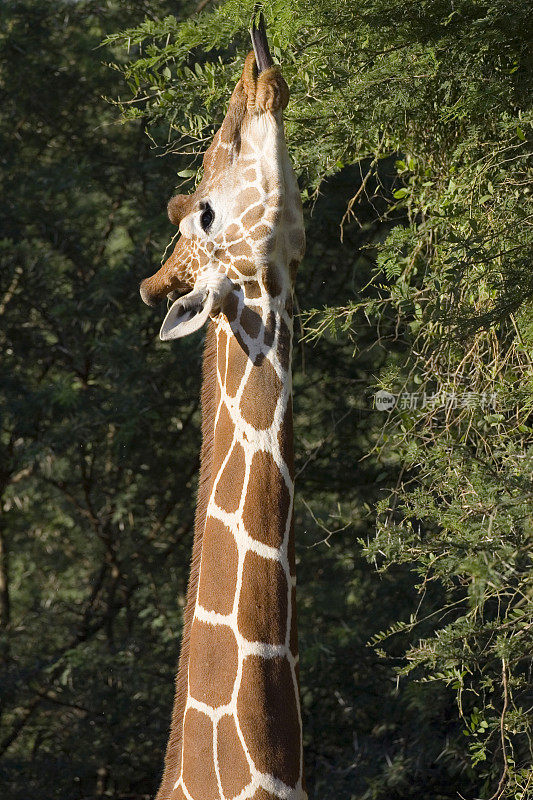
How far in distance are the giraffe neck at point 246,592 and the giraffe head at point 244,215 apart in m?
0.04

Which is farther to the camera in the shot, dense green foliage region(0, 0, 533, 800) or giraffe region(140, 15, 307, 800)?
dense green foliage region(0, 0, 533, 800)

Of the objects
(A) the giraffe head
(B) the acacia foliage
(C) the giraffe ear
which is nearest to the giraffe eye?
(A) the giraffe head

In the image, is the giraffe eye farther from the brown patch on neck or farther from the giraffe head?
the brown patch on neck

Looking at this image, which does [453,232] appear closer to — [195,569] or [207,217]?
[207,217]

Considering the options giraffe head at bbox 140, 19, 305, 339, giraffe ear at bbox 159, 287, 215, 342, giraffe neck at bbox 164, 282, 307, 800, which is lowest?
giraffe neck at bbox 164, 282, 307, 800

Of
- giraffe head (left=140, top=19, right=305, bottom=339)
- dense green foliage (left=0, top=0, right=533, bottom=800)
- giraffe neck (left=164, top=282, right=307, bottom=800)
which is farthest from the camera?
dense green foliage (left=0, top=0, right=533, bottom=800)

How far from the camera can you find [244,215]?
2150mm

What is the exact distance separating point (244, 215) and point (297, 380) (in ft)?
13.9

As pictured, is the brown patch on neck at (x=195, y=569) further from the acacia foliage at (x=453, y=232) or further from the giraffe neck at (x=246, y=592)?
the acacia foliage at (x=453, y=232)

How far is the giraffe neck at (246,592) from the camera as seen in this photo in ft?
6.42

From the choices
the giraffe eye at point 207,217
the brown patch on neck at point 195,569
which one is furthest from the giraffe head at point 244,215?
the brown patch on neck at point 195,569

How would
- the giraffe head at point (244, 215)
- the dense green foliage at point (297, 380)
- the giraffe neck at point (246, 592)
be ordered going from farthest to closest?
1. the dense green foliage at point (297, 380)
2. the giraffe head at point (244, 215)
3. the giraffe neck at point (246, 592)

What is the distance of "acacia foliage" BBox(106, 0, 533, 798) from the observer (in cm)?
276

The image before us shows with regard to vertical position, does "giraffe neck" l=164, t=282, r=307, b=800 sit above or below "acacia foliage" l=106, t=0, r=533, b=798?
below
